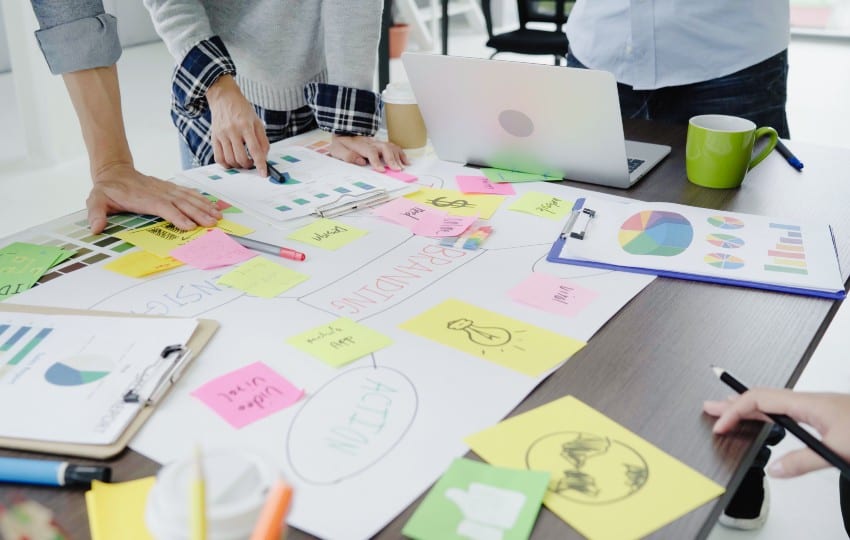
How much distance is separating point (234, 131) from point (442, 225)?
Result: 0.40m

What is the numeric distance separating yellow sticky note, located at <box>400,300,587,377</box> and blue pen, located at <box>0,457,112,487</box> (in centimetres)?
32

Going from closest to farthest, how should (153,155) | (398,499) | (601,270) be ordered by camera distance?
(398,499)
(601,270)
(153,155)

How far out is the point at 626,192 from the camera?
1.12m

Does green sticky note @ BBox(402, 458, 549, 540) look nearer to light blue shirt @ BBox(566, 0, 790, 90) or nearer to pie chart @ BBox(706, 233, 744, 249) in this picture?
pie chart @ BBox(706, 233, 744, 249)

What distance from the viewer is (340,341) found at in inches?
28.8

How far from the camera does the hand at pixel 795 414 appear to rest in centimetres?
61

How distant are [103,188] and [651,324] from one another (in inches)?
29.5

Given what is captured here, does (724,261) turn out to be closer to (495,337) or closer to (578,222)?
(578,222)

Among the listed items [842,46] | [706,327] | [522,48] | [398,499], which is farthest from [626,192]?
[842,46]

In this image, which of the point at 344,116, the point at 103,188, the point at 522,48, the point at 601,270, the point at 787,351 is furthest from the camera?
the point at 522,48

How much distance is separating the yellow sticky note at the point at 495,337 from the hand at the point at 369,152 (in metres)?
0.47

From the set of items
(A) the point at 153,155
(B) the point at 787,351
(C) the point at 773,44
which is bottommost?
(A) the point at 153,155

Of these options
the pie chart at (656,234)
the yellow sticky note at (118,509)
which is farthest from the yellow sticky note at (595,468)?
the pie chart at (656,234)

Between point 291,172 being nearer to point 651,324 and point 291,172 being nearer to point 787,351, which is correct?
point 651,324
